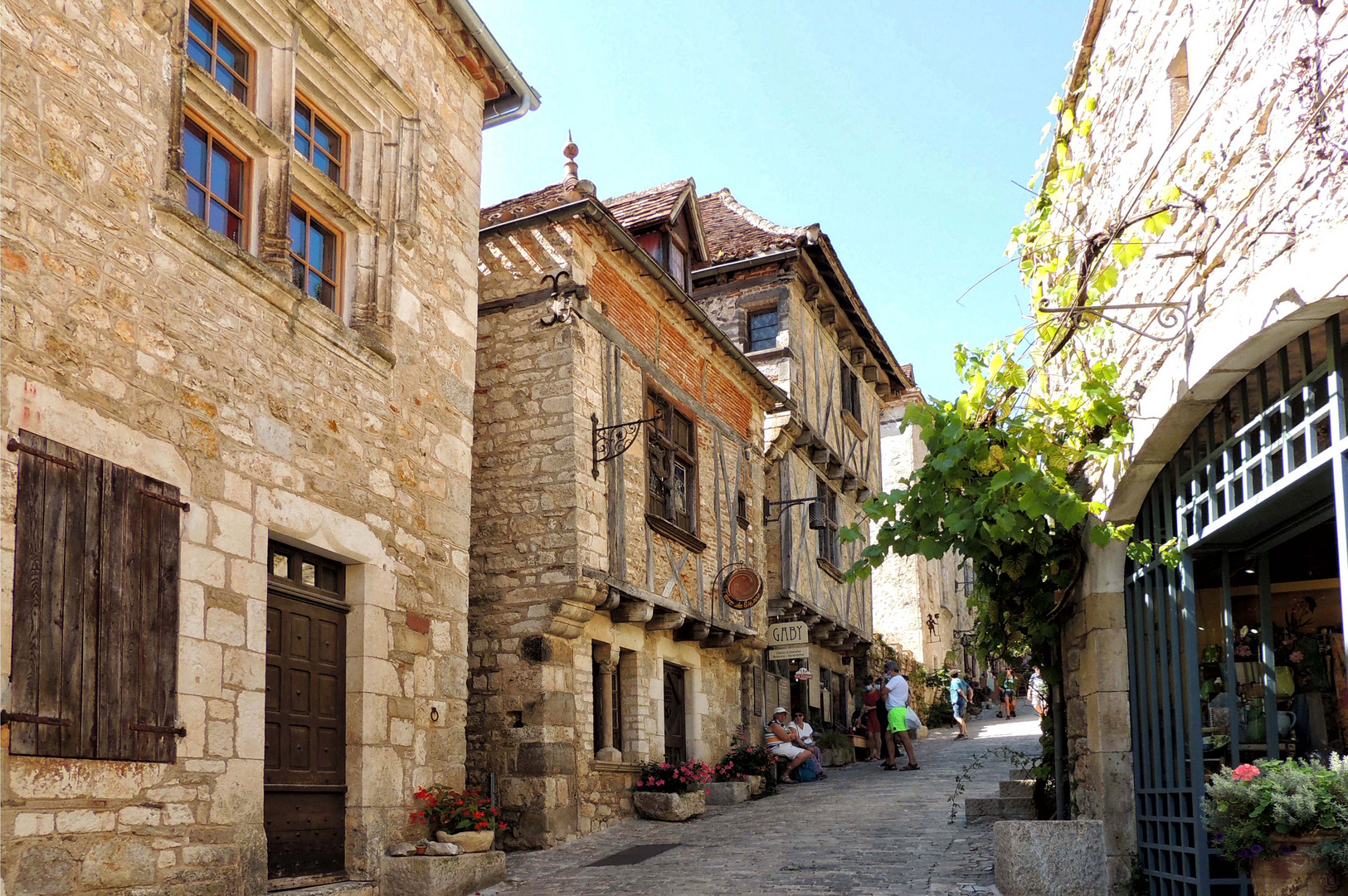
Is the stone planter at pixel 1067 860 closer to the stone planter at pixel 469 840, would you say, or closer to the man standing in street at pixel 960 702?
the stone planter at pixel 469 840

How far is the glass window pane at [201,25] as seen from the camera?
637 centimetres

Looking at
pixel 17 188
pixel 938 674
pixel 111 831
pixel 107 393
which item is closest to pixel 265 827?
pixel 111 831

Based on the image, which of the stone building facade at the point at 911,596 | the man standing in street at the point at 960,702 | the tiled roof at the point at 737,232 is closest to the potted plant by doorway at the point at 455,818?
the tiled roof at the point at 737,232

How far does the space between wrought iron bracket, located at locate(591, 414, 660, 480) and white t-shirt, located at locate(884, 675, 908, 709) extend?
5.29 metres

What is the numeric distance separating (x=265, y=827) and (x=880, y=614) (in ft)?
65.3

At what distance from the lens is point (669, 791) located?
35.3ft

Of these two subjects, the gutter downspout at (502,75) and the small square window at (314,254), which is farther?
the gutter downspout at (502,75)

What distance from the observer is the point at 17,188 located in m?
5.00

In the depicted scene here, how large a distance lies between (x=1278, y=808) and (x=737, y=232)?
13832 mm

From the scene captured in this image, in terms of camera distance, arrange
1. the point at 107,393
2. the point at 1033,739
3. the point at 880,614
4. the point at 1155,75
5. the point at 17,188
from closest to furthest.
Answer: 1. the point at 17,188
2. the point at 107,393
3. the point at 1155,75
4. the point at 1033,739
5. the point at 880,614

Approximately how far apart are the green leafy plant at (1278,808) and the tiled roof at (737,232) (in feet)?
37.7

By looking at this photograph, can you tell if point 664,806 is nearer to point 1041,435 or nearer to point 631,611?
point 631,611

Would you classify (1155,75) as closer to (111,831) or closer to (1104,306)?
(1104,306)

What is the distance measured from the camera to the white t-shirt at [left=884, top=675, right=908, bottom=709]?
46.9ft
